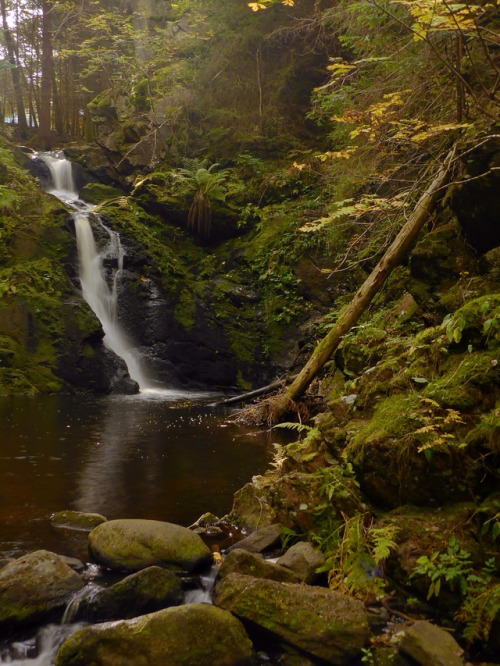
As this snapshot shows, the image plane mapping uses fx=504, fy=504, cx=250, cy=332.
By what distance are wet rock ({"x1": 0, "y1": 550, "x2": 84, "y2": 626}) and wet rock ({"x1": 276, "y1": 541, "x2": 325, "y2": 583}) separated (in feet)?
4.95

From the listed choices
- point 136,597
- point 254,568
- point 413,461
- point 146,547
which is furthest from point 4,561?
point 413,461

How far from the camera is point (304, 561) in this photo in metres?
3.72

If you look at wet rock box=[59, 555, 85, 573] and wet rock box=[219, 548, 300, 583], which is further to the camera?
wet rock box=[59, 555, 85, 573]

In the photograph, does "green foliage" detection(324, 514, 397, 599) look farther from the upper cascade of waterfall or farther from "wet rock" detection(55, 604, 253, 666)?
the upper cascade of waterfall

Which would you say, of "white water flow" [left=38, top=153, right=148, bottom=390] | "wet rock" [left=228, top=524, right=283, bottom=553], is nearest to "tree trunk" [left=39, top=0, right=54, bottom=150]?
"white water flow" [left=38, top=153, right=148, bottom=390]

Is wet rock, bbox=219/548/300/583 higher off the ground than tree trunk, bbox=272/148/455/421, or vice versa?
tree trunk, bbox=272/148/455/421

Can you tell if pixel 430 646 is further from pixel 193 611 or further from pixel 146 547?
pixel 146 547

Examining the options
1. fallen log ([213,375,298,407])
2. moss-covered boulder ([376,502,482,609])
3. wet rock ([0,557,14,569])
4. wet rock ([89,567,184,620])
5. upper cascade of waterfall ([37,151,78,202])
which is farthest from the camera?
upper cascade of waterfall ([37,151,78,202])

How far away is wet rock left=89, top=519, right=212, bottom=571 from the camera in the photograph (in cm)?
395

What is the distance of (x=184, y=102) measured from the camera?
1883cm

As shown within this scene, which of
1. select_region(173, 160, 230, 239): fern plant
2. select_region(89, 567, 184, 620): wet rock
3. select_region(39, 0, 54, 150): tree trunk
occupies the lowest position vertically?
select_region(89, 567, 184, 620): wet rock

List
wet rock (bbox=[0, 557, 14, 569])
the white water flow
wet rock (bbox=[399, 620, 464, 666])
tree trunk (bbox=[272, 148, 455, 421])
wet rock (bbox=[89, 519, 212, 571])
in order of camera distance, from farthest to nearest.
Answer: the white water flow → tree trunk (bbox=[272, 148, 455, 421]) → wet rock (bbox=[89, 519, 212, 571]) → wet rock (bbox=[0, 557, 14, 569]) → wet rock (bbox=[399, 620, 464, 666])

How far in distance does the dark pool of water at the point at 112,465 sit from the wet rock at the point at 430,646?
2.61m

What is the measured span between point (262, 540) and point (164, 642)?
1.50 m
